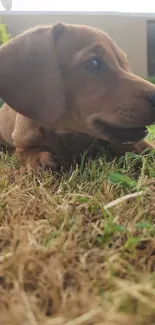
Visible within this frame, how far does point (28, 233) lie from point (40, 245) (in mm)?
73

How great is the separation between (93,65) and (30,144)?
1.50 feet

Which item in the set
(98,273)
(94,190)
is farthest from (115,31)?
(98,273)

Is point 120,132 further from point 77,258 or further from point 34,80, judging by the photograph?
point 77,258

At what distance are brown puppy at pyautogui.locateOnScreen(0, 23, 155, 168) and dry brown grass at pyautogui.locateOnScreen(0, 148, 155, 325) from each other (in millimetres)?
376

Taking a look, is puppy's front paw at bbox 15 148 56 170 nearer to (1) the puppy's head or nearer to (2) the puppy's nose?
(1) the puppy's head

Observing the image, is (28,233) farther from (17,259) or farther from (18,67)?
(18,67)

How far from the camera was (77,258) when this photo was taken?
1099 millimetres

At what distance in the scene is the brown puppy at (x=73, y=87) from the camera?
1951 millimetres

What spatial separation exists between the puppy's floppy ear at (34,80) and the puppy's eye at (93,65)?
118mm

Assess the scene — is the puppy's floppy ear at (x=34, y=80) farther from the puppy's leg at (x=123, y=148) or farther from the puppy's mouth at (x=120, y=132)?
the puppy's leg at (x=123, y=148)

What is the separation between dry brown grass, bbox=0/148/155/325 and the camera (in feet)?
2.74

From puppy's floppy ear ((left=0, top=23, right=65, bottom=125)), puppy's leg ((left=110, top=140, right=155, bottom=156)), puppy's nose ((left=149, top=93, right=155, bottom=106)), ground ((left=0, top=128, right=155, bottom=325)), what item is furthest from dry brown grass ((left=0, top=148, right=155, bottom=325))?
puppy's leg ((left=110, top=140, right=155, bottom=156))

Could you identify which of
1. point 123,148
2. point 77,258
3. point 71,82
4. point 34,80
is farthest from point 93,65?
point 77,258

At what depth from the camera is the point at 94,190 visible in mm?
1681
